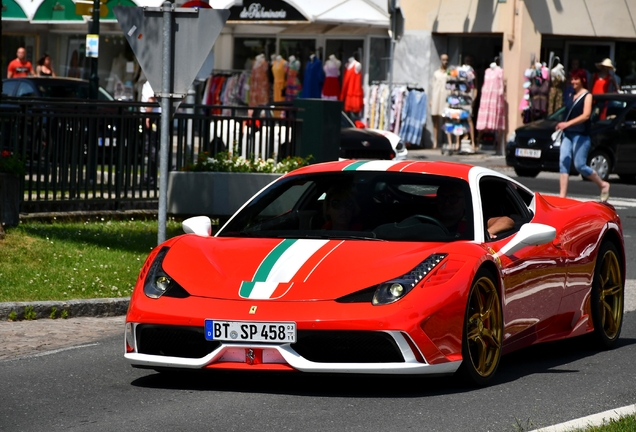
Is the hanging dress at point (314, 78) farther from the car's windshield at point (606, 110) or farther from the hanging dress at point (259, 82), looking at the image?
the car's windshield at point (606, 110)

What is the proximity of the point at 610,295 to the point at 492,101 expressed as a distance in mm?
23550

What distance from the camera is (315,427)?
5.95 meters

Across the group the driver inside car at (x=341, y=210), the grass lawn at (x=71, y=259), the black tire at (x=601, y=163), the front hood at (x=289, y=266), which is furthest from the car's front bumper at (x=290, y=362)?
the black tire at (x=601, y=163)

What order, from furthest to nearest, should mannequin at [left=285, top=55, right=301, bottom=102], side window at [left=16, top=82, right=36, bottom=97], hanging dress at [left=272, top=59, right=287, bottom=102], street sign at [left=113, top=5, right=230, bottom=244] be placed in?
hanging dress at [left=272, top=59, right=287, bottom=102], mannequin at [left=285, top=55, right=301, bottom=102], side window at [left=16, top=82, right=36, bottom=97], street sign at [left=113, top=5, right=230, bottom=244]

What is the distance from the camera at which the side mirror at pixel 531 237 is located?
7555 mm

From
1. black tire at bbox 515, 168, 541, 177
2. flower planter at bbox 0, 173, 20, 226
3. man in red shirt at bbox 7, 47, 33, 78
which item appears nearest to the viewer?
flower planter at bbox 0, 173, 20, 226

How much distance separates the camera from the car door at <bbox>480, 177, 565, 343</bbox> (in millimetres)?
7414

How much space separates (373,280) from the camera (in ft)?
21.8

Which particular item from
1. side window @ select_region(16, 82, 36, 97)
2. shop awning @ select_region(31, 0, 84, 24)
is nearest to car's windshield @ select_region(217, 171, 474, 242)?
side window @ select_region(16, 82, 36, 97)

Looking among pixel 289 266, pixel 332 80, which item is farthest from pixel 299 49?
pixel 289 266

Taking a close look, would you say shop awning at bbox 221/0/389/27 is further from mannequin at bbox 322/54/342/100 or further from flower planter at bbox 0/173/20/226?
flower planter at bbox 0/173/20/226

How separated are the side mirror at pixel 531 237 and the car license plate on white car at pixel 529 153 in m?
19.0

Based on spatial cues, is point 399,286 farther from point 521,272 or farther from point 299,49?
point 299,49

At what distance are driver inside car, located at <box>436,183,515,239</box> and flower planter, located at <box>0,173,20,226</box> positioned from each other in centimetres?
669
